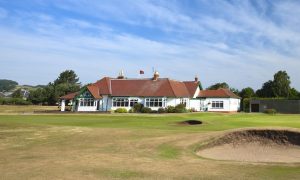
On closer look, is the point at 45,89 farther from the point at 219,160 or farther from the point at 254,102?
the point at 219,160

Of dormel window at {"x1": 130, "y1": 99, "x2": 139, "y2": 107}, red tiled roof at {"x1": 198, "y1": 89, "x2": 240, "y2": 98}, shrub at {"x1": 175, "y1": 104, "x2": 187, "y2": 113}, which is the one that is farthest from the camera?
red tiled roof at {"x1": 198, "y1": 89, "x2": 240, "y2": 98}

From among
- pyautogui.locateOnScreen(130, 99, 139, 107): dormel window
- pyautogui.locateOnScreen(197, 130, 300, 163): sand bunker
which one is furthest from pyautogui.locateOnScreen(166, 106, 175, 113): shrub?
pyautogui.locateOnScreen(197, 130, 300, 163): sand bunker

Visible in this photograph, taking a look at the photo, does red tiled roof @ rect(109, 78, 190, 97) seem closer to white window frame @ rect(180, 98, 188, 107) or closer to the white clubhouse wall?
white window frame @ rect(180, 98, 188, 107)

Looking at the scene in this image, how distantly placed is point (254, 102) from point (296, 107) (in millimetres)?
7626

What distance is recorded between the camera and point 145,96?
213 feet

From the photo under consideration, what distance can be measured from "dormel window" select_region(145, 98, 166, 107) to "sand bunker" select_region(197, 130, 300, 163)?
45.1 metres

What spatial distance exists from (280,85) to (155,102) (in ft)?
152

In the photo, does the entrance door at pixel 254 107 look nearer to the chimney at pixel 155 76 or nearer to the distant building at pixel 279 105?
the distant building at pixel 279 105

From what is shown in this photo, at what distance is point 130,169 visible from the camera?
1320 centimetres

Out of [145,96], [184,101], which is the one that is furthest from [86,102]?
[184,101]

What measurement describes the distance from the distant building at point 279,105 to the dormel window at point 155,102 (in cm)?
1973

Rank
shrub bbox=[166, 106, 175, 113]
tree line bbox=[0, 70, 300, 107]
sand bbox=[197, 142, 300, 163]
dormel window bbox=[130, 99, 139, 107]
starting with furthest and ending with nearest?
tree line bbox=[0, 70, 300, 107] → dormel window bbox=[130, 99, 139, 107] → shrub bbox=[166, 106, 175, 113] → sand bbox=[197, 142, 300, 163]

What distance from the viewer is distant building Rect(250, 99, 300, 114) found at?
70125mm

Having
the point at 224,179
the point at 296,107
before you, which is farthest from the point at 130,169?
the point at 296,107
